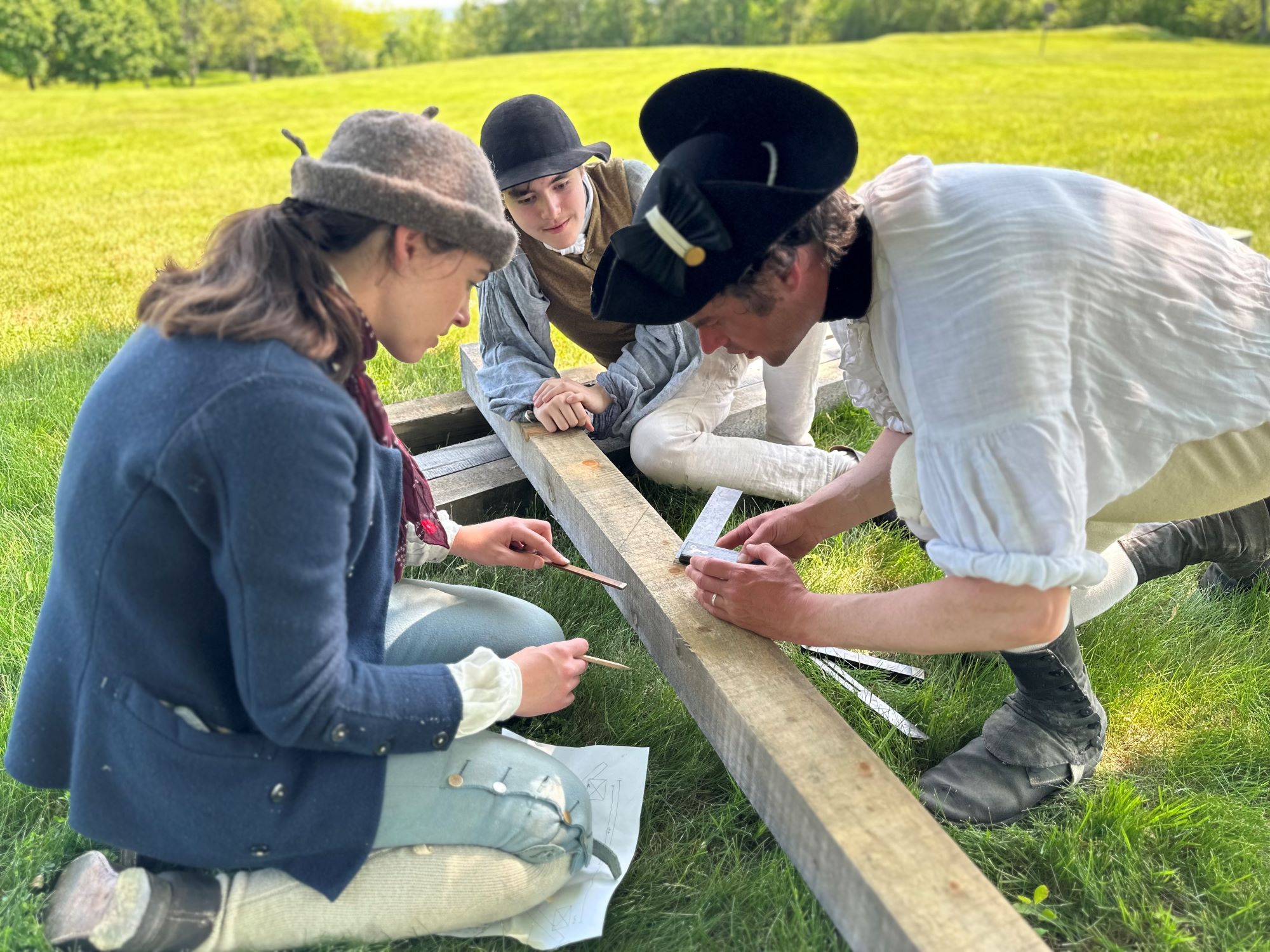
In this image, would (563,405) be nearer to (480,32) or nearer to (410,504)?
(410,504)

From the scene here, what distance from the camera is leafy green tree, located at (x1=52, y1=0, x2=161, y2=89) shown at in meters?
37.7

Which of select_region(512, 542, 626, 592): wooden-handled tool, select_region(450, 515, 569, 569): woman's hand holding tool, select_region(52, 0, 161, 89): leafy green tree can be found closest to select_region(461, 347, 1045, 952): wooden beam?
select_region(512, 542, 626, 592): wooden-handled tool

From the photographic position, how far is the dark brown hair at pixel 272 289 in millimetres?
1290

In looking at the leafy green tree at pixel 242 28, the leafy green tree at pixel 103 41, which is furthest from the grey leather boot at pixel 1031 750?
the leafy green tree at pixel 242 28

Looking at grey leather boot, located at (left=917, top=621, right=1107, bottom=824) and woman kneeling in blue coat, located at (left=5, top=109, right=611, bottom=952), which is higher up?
woman kneeling in blue coat, located at (left=5, top=109, right=611, bottom=952)

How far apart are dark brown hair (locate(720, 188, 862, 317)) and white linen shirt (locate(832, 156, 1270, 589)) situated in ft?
0.22

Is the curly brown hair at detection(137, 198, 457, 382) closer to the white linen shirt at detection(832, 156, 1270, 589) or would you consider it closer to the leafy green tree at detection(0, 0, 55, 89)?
the white linen shirt at detection(832, 156, 1270, 589)

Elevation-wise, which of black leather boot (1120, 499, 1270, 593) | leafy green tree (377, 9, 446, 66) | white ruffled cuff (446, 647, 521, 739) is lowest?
leafy green tree (377, 9, 446, 66)

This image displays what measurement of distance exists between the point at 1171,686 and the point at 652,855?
4.57ft

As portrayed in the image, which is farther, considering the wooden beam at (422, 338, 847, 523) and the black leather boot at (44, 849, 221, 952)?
the wooden beam at (422, 338, 847, 523)

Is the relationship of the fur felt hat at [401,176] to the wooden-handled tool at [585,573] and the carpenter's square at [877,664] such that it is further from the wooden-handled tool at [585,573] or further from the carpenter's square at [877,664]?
the carpenter's square at [877,664]

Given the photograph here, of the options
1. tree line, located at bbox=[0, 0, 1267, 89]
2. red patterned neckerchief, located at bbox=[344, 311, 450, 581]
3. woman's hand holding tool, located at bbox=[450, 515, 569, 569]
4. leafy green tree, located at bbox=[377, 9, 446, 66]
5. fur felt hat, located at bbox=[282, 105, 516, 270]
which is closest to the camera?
fur felt hat, located at bbox=[282, 105, 516, 270]

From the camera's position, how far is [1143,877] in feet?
6.08

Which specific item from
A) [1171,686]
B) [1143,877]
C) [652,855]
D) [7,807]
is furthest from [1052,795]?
[7,807]
